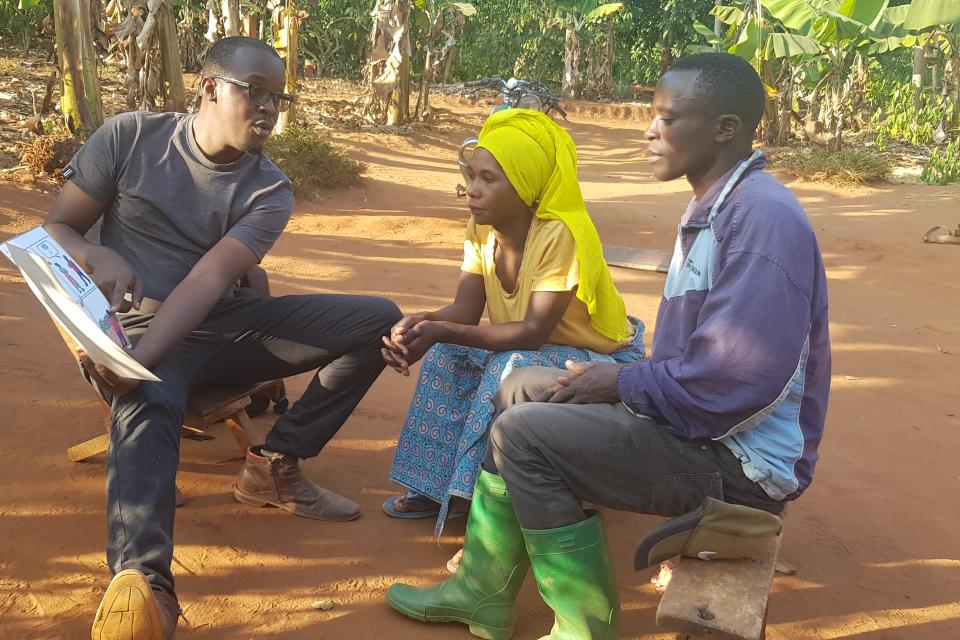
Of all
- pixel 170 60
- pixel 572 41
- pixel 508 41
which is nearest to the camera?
pixel 170 60

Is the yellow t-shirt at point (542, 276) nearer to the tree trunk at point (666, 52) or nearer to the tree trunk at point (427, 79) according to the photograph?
the tree trunk at point (427, 79)

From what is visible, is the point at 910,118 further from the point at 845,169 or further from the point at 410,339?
the point at 410,339

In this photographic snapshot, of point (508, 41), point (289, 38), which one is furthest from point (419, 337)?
point (508, 41)

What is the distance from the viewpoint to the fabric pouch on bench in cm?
223

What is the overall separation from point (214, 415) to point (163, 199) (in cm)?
81

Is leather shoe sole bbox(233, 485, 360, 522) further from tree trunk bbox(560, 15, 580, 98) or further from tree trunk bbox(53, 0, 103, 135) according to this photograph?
tree trunk bbox(560, 15, 580, 98)

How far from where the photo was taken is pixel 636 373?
7.64 feet

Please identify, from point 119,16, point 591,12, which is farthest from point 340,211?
point 591,12

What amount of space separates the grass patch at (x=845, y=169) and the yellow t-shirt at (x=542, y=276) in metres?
10.5

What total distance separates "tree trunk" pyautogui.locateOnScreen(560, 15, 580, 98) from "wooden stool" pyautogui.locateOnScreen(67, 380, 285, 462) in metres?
21.6

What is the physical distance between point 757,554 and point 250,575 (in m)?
1.66

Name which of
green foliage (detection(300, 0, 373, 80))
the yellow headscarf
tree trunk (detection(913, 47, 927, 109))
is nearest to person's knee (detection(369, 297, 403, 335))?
the yellow headscarf

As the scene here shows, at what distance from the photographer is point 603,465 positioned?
2330 millimetres

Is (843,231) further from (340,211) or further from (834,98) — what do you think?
(834,98)
